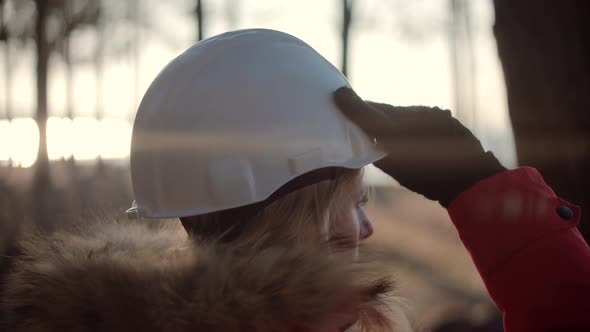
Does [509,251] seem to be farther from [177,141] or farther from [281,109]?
[177,141]

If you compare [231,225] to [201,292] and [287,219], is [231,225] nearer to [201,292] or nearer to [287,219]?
[287,219]

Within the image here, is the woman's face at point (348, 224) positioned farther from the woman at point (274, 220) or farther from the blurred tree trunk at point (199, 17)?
the blurred tree trunk at point (199, 17)

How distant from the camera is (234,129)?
1.73 metres

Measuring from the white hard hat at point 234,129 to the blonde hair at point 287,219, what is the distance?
0.04 metres

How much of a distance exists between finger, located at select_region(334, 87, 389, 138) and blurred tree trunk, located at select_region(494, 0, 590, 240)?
1285mm

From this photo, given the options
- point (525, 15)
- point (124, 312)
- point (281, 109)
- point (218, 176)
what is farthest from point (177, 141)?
point (525, 15)

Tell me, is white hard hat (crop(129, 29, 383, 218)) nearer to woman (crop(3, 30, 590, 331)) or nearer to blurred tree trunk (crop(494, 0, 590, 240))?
woman (crop(3, 30, 590, 331))

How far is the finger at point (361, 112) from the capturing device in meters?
1.69

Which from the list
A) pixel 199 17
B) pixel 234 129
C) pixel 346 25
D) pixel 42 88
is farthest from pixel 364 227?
pixel 42 88

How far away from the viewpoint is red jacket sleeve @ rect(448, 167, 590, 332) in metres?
1.44

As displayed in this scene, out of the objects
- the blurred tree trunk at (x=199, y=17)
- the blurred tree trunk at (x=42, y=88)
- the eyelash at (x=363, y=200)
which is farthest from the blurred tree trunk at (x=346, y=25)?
the eyelash at (x=363, y=200)

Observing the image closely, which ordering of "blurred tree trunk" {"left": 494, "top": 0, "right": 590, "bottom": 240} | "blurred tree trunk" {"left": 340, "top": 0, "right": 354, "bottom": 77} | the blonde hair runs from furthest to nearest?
"blurred tree trunk" {"left": 340, "top": 0, "right": 354, "bottom": 77}, "blurred tree trunk" {"left": 494, "top": 0, "right": 590, "bottom": 240}, the blonde hair

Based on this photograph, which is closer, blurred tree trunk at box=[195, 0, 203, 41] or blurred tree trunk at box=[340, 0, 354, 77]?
blurred tree trunk at box=[195, 0, 203, 41]

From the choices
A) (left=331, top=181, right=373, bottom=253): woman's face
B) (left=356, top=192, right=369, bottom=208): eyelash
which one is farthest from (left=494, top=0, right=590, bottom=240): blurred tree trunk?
(left=331, top=181, right=373, bottom=253): woman's face
